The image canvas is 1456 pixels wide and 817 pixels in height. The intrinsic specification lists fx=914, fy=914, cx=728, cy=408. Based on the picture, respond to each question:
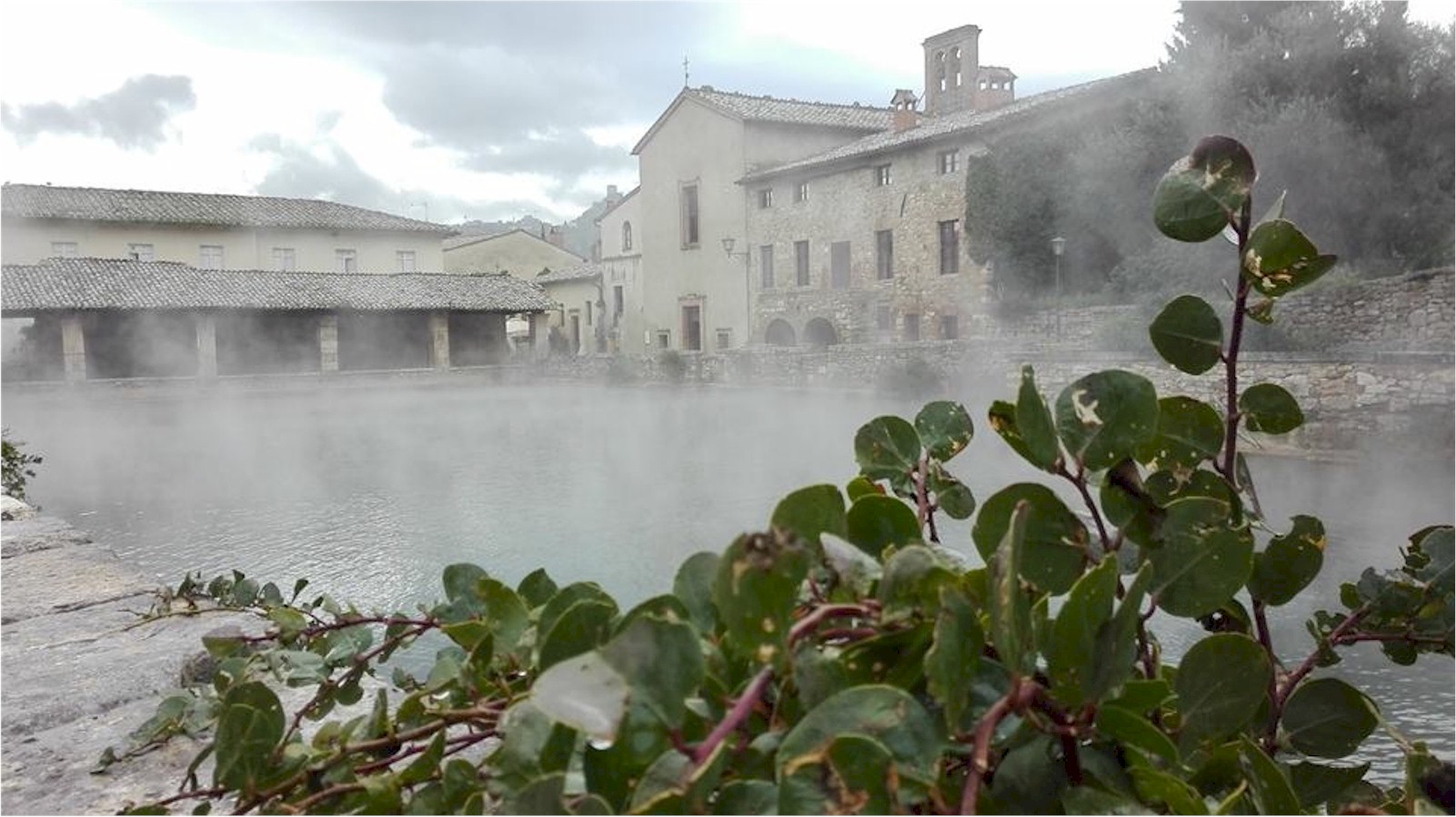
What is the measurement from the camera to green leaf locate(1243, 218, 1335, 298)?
0.32m

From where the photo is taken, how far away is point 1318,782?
→ 36 cm

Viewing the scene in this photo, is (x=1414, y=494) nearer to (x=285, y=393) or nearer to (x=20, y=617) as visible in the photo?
(x=20, y=617)

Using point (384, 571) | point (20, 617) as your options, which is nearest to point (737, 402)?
point (384, 571)

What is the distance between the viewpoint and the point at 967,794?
21cm

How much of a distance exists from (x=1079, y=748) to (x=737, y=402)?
11.4 metres

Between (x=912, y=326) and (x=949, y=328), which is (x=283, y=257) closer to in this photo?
(x=912, y=326)

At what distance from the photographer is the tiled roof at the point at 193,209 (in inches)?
569

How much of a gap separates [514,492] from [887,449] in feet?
18.2

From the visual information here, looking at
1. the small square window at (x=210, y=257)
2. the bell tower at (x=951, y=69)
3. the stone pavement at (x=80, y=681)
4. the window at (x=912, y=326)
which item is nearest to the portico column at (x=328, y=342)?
the small square window at (x=210, y=257)

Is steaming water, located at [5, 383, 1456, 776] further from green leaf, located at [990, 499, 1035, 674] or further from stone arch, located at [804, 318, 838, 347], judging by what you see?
stone arch, located at [804, 318, 838, 347]

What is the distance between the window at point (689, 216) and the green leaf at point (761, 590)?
739 inches

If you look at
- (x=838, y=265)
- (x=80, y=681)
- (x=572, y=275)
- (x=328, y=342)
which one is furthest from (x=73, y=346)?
(x=80, y=681)

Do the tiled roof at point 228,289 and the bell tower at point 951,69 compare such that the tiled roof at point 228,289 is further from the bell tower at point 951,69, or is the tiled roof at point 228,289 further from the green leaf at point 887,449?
the green leaf at point 887,449

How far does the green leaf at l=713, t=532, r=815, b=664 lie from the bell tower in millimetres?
15713
